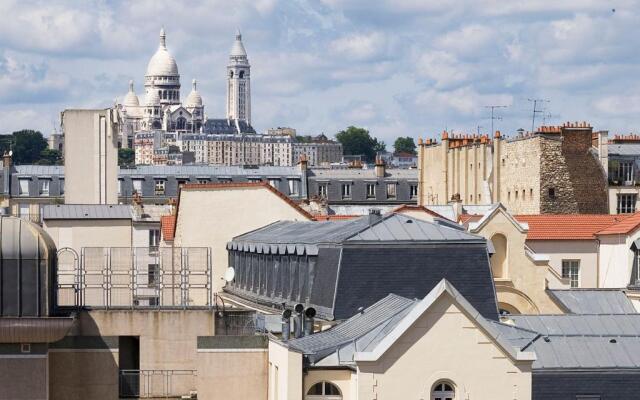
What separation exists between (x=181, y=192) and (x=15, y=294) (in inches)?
1362

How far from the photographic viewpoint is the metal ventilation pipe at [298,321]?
49403mm

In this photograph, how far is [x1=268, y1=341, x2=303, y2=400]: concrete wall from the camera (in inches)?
1736

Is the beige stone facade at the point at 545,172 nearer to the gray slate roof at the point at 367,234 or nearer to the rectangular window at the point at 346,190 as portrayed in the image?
the gray slate roof at the point at 367,234

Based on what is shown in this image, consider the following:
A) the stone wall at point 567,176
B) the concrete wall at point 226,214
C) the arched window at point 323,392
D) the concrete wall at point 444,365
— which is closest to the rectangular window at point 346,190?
the stone wall at point 567,176

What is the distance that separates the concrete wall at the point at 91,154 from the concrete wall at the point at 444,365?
55.7 meters

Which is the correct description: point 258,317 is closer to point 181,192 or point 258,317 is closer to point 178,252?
point 178,252

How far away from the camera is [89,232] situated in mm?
86125

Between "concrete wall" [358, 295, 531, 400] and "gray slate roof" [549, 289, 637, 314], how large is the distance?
2416cm

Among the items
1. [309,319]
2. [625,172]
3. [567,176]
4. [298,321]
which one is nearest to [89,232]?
[567,176]

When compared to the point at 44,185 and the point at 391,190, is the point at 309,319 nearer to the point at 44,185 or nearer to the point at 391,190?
the point at 391,190

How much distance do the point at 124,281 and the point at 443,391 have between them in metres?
17.7

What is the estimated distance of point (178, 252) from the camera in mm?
62094

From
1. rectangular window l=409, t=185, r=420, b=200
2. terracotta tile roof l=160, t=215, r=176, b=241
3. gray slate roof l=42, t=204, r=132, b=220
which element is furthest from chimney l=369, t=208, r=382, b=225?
rectangular window l=409, t=185, r=420, b=200

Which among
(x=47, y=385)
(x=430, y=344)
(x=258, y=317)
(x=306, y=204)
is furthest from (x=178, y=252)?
(x=306, y=204)
